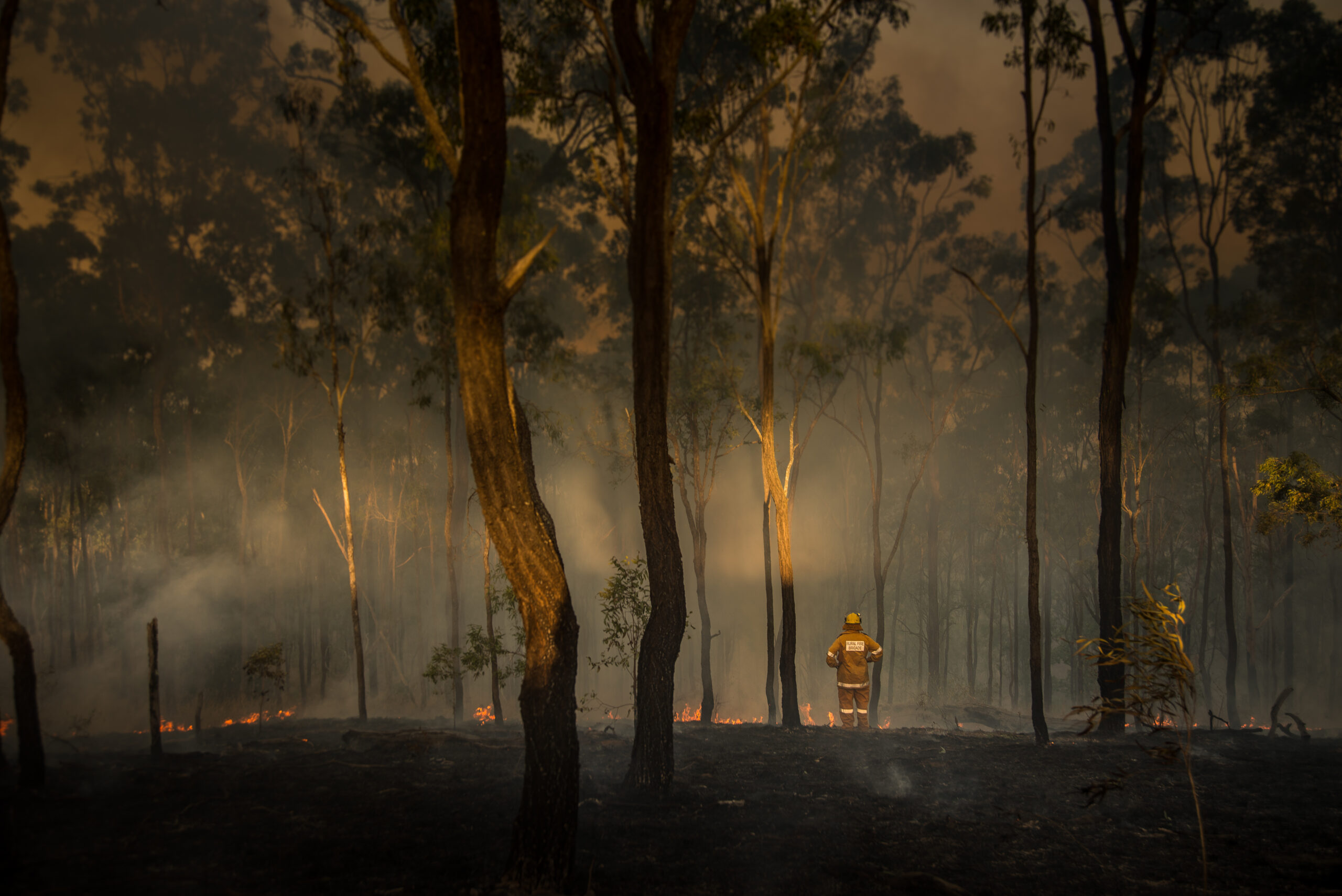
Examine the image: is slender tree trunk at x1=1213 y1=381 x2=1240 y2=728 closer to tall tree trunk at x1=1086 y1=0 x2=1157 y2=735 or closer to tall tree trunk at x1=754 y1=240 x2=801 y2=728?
tall tree trunk at x1=1086 y1=0 x2=1157 y2=735

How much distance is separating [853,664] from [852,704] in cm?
100

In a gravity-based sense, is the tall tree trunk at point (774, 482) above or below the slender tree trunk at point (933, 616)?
above

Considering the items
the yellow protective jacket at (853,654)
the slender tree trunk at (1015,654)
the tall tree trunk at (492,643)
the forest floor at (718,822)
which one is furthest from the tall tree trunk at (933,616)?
the tall tree trunk at (492,643)

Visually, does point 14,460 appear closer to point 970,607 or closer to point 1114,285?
point 1114,285

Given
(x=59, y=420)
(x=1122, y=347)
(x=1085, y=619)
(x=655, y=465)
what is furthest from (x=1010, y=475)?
(x=59, y=420)

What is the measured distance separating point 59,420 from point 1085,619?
4577 cm

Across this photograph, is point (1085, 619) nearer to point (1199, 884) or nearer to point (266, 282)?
point (1199, 884)

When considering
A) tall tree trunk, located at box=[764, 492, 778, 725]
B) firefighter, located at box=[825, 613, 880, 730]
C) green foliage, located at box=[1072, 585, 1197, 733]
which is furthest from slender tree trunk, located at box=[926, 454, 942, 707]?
green foliage, located at box=[1072, 585, 1197, 733]

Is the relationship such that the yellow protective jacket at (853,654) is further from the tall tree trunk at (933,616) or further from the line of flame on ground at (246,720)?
the tall tree trunk at (933,616)

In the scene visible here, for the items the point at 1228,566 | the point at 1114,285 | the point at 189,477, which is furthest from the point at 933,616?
the point at 189,477

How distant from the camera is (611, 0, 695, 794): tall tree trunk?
709 centimetres

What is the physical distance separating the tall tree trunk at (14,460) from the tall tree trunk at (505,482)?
16.7 feet

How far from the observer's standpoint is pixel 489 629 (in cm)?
1348

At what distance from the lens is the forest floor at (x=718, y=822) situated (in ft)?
16.2
